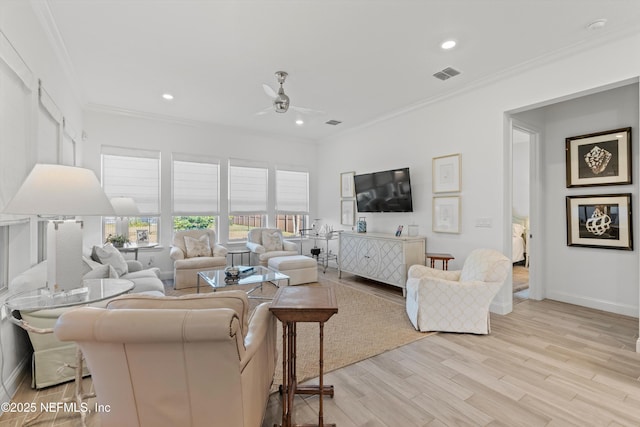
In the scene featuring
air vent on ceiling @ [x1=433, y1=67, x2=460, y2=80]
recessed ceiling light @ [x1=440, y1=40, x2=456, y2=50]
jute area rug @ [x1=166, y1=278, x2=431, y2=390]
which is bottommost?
jute area rug @ [x1=166, y1=278, x2=431, y2=390]

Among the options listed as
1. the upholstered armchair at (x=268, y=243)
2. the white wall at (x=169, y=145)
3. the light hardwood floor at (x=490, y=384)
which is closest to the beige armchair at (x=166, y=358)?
the light hardwood floor at (x=490, y=384)

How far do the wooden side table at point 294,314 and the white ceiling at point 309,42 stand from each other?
7.75 ft

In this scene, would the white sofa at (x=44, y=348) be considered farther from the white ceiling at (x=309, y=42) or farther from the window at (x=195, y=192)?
the window at (x=195, y=192)

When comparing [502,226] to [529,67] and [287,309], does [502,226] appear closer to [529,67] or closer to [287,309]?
[529,67]

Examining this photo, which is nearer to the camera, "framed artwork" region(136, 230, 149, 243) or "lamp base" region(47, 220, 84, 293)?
"lamp base" region(47, 220, 84, 293)

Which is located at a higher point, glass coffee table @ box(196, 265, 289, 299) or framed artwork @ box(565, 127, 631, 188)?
framed artwork @ box(565, 127, 631, 188)

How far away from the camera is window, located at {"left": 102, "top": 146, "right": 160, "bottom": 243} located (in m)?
5.11

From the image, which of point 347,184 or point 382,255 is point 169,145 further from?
point 382,255

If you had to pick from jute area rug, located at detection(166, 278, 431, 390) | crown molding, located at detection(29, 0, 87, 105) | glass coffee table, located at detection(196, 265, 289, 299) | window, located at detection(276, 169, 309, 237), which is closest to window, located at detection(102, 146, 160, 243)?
crown molding, located at detection(29, 0, 87, 105)

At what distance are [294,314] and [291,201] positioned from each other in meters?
5.52

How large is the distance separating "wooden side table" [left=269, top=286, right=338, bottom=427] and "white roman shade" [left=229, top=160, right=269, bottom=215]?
474 centimetres

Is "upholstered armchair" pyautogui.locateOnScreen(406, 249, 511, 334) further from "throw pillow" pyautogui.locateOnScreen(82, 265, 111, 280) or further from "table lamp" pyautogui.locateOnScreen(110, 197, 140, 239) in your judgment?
"table lamp" pyautogui.locateOnScreen(110, 197, 140, 239)

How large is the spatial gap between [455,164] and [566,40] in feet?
5.70

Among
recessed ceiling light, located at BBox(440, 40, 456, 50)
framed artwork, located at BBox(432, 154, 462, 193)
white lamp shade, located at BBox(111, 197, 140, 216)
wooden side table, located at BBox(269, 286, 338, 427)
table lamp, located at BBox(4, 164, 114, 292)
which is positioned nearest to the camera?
wooden side table, located at BBox(269, 286, 338, 427)
